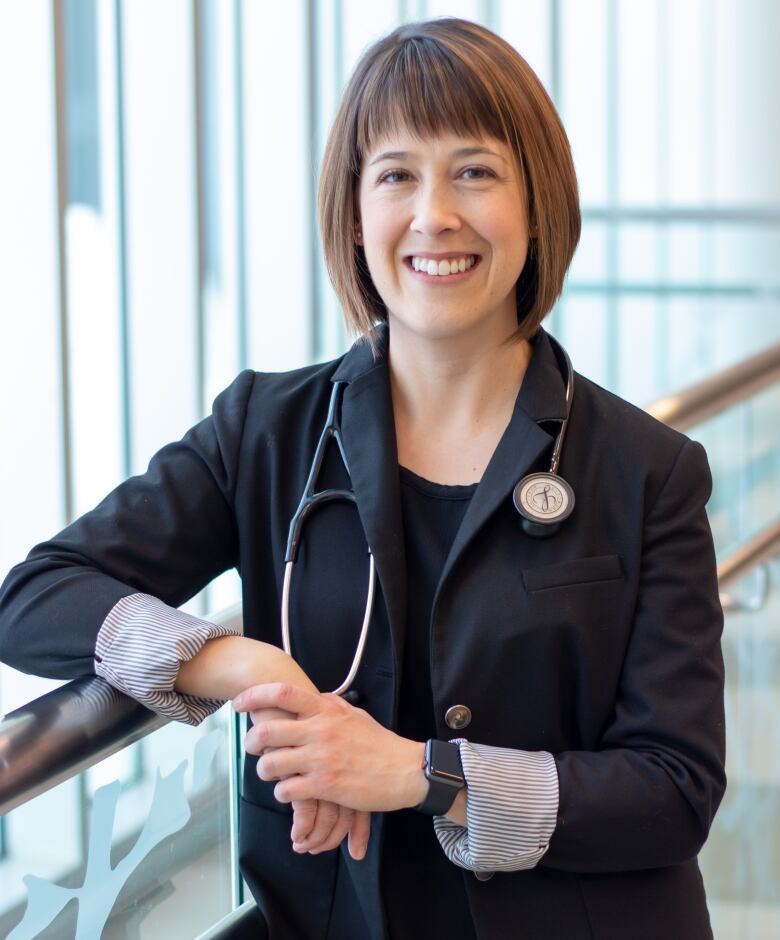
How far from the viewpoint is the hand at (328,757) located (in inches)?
50.3

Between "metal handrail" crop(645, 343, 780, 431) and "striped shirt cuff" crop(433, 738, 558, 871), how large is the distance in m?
0.98

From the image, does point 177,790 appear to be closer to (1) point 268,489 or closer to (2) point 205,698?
(2) point 205,698

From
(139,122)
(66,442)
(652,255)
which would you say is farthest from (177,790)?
(652,255)

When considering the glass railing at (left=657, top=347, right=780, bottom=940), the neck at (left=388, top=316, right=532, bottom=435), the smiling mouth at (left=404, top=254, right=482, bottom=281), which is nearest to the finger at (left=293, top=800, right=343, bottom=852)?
the neck at (left=388, top=316, right=532, bottom=435)

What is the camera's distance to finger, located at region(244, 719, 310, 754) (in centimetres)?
128

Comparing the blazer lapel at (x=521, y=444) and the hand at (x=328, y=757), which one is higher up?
the blazer lapel at (x=521, y=444)

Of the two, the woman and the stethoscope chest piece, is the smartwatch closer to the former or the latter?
the woman

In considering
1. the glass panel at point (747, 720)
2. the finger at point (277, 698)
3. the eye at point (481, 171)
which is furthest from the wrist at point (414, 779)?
the glass panel at point (747, 720)

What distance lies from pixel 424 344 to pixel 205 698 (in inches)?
17.2

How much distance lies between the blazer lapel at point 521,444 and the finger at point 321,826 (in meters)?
0.23

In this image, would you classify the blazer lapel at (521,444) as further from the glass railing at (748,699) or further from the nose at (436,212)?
the glass railing at (748,699)

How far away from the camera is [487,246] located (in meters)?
1.42

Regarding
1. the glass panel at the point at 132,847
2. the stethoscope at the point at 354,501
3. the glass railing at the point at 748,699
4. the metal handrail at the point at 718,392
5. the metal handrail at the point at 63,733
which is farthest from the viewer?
the glass railing at the point at 748,699

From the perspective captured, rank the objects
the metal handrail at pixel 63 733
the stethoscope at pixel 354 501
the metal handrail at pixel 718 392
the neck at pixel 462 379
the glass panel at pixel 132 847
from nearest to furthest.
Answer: the metal handrail at pixel 63 733 → the glass panel at pixel 132 847 → the stethoscope at pixel 354 501 → the neck at pixel 462 379 → the metal handrail at pixel 718 392
